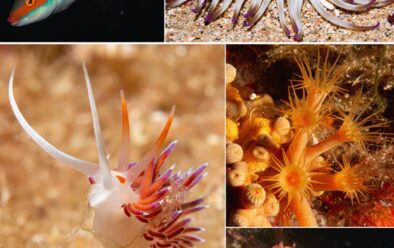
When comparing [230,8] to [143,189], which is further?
[230,8]

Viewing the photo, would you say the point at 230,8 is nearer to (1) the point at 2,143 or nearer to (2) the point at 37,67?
(2) the point at 37,67

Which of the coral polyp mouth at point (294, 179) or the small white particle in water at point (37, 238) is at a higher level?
the coral polyp mouth at point (294, 179)

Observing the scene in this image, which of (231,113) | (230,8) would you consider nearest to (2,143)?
(231,113)

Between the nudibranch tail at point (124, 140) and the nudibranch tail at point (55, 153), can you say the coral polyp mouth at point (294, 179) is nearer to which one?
the nudibranch tail at point (124, 140)

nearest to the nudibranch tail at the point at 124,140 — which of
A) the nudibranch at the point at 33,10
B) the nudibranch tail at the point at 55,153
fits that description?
the nudibranch tail at the point at 55,153

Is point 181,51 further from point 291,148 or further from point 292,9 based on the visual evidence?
point 291,148

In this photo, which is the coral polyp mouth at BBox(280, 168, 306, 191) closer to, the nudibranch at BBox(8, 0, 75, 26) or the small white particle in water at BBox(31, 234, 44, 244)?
the small white particle in water at BBox(31, 234, 44, 244)
